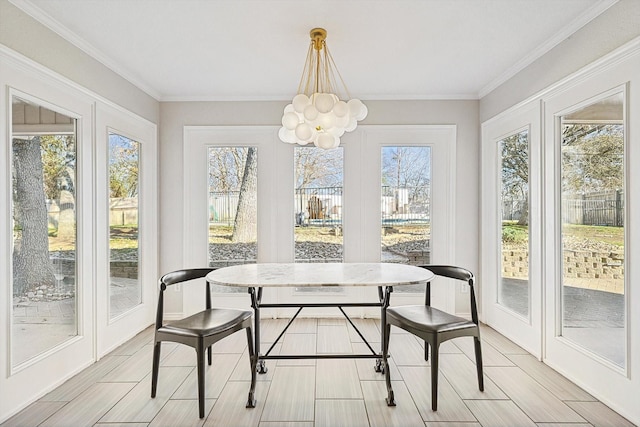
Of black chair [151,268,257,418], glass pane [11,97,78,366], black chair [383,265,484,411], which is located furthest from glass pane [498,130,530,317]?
glass pane [11,97,78,366]

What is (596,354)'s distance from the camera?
244cm

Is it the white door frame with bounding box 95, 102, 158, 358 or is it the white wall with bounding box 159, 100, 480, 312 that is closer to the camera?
the white door frame with bounding box 95, 102, 158, 358

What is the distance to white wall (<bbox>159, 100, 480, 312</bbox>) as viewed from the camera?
13.2 ft

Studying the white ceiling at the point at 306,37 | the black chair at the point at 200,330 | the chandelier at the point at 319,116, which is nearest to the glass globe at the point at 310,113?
the chandelier at the point at 319,116

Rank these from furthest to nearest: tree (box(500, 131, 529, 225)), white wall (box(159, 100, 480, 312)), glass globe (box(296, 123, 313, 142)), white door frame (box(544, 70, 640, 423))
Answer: white wall (box(159, 100, 480, 312)) < tree (box(500, 131, 529, 225)) < glass globe (box(296, 123, 313, 142)) < white door frame (box(544, 70, 640, 423))

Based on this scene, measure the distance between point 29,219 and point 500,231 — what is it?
12.4 feet

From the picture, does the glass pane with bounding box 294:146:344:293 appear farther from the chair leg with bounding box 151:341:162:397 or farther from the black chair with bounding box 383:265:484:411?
the chair leg with bounding box 151:341:162:397

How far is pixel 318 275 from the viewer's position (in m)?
2.54

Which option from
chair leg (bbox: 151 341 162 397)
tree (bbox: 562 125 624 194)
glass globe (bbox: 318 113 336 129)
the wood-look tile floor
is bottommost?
the wood-look tile floor

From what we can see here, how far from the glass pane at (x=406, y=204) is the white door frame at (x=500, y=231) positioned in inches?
22.5

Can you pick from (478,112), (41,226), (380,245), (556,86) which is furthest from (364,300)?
(41,226)

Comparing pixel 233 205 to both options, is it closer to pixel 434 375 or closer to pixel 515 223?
pixel 434 375

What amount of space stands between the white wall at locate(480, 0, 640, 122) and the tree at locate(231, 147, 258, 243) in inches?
99.8

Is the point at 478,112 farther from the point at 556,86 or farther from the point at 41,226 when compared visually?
the point at 41,226
